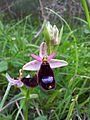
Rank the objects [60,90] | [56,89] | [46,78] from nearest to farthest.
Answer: [46,78], [60,90], [56,89]

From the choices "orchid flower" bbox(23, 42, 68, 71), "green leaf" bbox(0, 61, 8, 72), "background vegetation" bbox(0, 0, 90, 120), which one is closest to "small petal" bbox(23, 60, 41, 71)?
"orchid flower" bbox(23, 42, 68, 71)

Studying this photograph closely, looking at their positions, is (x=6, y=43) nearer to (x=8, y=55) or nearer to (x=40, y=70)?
(x=8, y=55)

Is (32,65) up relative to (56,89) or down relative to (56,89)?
up

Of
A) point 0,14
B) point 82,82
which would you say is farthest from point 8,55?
point 0,14

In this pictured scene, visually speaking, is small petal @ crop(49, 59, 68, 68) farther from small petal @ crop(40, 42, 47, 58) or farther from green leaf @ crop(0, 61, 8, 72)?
green leaf @ crop(0, 61, 8, 72)

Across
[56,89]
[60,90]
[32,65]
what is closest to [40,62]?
[32,65]

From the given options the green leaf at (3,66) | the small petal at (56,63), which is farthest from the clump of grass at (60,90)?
the small petal at (56,63)

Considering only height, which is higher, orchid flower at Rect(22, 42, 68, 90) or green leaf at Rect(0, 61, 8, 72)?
orchid flower at Rect(22, 42, 68, 90)

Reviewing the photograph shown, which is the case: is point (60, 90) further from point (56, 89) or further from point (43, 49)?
point (43, 49)

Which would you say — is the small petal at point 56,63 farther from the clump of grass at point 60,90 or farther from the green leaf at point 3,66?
the green leaf at point 3,66
